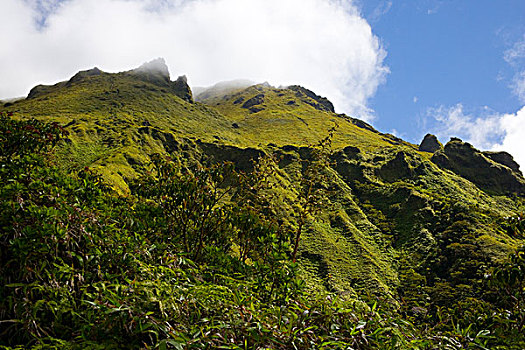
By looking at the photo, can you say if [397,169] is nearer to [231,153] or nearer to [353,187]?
[353,187]

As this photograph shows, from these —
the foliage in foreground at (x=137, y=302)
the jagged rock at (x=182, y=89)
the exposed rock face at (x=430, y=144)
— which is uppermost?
the exposed rock face at (x=430, y=144)

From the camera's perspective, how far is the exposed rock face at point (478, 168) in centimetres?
6706

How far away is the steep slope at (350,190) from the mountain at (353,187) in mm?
164

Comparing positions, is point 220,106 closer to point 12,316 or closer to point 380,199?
point 380,199

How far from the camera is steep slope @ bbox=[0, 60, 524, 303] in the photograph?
29152mm

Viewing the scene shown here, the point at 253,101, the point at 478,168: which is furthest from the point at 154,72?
the point at 478,168

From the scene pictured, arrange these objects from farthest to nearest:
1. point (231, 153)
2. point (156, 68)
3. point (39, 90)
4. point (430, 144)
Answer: point (156, 68)
point (39, 90)
point (430, 144)
point (231, 153)

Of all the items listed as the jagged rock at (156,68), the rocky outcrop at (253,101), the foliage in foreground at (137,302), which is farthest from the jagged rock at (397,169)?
the jagged rock at (156,68)

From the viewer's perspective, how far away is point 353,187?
5191cm

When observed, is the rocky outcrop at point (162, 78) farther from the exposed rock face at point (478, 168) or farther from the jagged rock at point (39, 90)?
the exposed rock face at point (478, 168)

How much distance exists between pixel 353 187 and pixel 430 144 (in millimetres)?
80498

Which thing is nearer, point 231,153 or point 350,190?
point 350,190

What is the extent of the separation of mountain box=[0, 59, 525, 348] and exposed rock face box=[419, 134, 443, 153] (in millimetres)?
610

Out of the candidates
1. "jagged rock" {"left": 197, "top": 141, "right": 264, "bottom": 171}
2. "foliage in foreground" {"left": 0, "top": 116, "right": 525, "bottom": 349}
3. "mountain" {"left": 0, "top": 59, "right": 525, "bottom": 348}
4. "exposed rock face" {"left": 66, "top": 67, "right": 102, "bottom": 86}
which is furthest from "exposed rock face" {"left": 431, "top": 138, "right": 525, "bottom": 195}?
"exposed rock face" {"left": 66, "top": 67, "right": 102, "bottom": 86}
